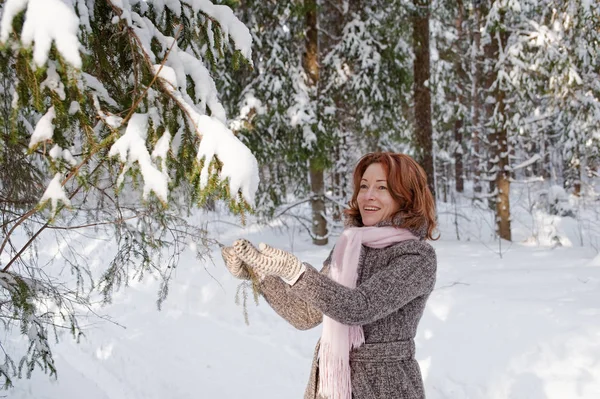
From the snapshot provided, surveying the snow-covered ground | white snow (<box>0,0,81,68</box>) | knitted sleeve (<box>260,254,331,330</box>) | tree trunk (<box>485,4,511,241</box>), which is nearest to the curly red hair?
knitted sleeve (<box>260,254,331,330</box>)

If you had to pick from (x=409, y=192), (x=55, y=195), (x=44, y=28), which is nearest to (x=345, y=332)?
(x=409, y=192)

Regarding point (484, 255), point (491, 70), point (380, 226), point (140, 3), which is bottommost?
point (484, 255)

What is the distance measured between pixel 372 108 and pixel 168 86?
7.50 m

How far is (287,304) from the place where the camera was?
2143 millimetres

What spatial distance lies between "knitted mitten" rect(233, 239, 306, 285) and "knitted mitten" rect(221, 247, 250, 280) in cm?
9

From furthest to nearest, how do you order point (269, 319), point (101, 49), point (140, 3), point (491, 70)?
point (491, 70) < point (269, 319) < point (140, 3) < point (101, 49)

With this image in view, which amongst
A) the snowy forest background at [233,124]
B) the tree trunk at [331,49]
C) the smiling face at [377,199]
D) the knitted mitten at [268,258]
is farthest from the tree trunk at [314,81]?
the knitted mitten at [268,258]

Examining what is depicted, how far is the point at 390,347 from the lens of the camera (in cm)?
198

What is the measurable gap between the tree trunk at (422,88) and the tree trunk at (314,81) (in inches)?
73.0

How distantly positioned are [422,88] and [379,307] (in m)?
7.14

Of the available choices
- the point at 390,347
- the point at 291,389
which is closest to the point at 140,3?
the point at 390,347

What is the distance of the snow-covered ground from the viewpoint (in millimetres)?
3928

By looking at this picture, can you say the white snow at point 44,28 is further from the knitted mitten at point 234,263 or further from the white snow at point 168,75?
the knitted mitten at point 234,263

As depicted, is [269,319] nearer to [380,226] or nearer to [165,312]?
[165,312]
